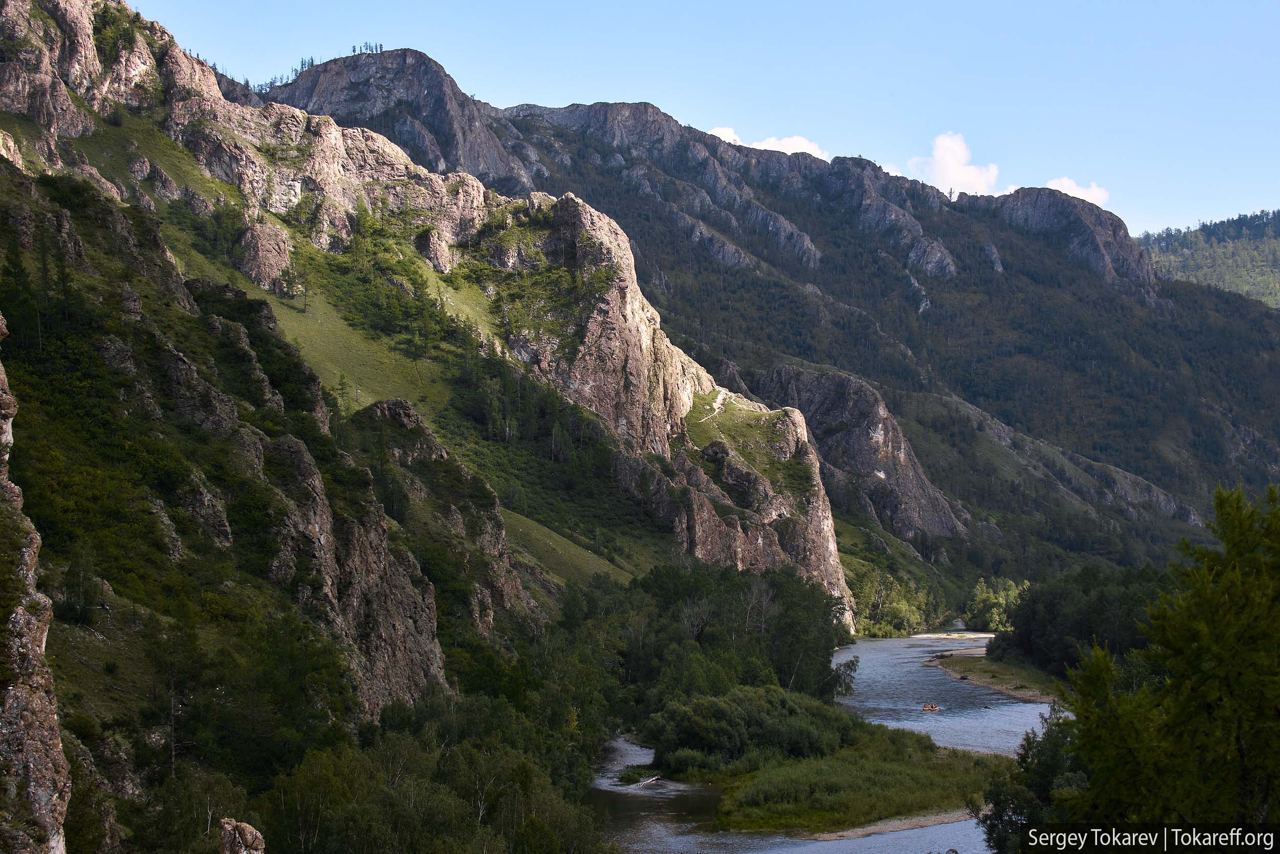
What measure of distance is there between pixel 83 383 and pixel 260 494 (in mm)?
12728

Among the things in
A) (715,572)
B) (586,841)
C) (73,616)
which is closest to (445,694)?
(586,841)

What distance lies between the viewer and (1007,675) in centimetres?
15450

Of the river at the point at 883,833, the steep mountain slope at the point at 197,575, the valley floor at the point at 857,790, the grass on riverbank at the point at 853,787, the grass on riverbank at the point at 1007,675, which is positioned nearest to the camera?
the steep mountain slope at the point at 197,575

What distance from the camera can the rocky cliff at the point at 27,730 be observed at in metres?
26.9

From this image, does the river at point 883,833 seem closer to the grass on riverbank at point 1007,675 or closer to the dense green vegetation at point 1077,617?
the grass on riverbank at point 1007,675

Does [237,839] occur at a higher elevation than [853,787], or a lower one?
higher

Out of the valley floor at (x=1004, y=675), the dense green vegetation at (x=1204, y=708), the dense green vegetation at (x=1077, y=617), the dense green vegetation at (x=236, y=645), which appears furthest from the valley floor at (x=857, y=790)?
the dense green vegetation at (x=1077, y=617)

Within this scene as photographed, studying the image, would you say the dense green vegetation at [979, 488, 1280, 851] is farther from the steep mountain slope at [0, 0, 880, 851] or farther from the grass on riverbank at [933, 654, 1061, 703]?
the grass on riverbank at [933, 654, 1061, 703]

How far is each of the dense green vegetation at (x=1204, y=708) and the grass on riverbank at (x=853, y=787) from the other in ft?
152

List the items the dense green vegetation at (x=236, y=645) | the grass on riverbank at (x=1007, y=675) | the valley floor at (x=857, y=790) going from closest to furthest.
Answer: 1. the dense green vegetation at (x=236, y=645)
2. the valley floor at (x=857, y=790)
3. the grass on riverbank at (x=1007, y=675)

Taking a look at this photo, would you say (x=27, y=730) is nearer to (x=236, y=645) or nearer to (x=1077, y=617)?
(x=236, y=645)

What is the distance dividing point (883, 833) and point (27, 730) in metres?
59.9

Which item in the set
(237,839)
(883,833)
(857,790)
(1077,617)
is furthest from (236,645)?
(1077,617)

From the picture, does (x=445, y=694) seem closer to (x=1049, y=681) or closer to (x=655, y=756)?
(x=655, y=756)
